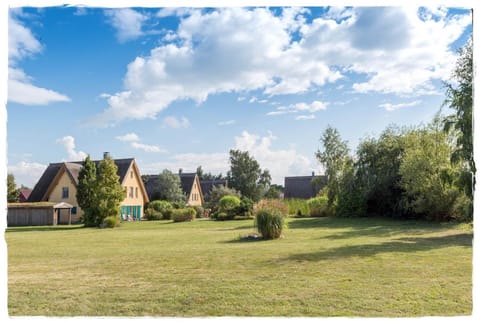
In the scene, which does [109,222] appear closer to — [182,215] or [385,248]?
[182,215]

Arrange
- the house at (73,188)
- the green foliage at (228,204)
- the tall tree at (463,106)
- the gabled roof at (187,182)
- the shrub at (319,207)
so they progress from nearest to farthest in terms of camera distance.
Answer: the tall tree at (463,106), the shrub at (319,207), the green foliage at (228,204), the house at (73,188), the gabled roof at (187,182)

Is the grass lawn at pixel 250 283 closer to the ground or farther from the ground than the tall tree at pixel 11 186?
closer to the ground

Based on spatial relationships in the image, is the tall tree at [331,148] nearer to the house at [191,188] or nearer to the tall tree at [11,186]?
the house at [191,188]

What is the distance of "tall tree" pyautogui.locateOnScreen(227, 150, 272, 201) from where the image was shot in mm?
43500

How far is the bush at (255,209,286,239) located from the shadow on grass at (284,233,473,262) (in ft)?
8.57

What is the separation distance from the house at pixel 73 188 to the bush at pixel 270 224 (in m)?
17.0

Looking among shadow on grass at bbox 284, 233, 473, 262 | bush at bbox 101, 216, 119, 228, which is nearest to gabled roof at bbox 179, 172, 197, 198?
bush at bbox 101, 216, 119, 228

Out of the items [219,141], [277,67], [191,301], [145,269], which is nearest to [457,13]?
[277,67]

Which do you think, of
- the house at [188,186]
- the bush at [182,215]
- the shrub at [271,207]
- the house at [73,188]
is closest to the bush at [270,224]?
the shrub at [271,207]

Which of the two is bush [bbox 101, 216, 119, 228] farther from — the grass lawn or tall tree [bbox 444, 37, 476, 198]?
tall tree [bbox 444, 37, 476, 198]

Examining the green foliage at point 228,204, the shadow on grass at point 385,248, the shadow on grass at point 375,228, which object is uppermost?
the green foliage at point 228,204

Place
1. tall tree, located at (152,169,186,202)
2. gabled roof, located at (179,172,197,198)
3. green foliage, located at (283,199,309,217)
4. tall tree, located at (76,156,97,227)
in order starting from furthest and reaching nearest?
1. gabled roof, located at (179,172,197,198)
2. tall tree, located at (152,169,186,202)
3. green foliage, located at (283,199,309,217)
4. tall tree, located at (76,156,97,227)

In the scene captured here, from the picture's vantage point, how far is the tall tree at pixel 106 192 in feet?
70.8

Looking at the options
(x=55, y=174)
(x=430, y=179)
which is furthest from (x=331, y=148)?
(x=55, y=174)
